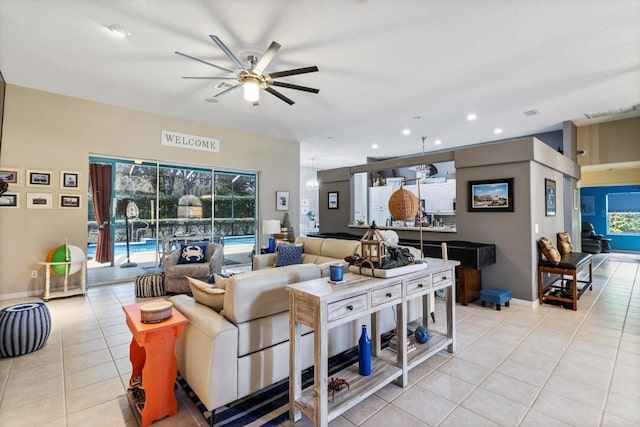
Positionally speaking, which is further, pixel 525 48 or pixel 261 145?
pixel 261 145

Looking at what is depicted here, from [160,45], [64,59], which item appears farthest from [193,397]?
[64,59]

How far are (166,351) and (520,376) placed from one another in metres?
2.81

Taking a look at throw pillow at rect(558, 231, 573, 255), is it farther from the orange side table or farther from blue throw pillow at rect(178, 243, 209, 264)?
blue throw pillow at rect(178, 243, 209, 264)

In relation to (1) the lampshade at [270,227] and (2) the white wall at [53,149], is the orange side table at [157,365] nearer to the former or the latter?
(2) the white wall at [53,149]

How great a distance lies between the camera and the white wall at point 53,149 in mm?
4535

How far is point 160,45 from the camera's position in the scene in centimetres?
341

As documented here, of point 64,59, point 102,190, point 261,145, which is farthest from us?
point 261,145

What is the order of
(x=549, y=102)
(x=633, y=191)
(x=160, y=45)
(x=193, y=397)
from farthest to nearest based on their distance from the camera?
1. (x=633, y=191)
2. (x=549, y=102)
3. (x=160, y=45)
4. (x=193, y=397)

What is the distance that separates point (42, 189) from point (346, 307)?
5.55 meters

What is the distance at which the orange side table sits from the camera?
1.91 m

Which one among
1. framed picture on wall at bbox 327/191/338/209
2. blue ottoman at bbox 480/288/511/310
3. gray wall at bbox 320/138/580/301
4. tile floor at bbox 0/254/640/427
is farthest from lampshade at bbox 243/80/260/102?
blue ottoman at bbox 480/288/511/310

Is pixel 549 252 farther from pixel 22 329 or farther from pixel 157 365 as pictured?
pixel 22 329

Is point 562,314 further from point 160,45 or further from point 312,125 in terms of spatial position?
point 160,45

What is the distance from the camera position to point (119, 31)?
3.12 meters
